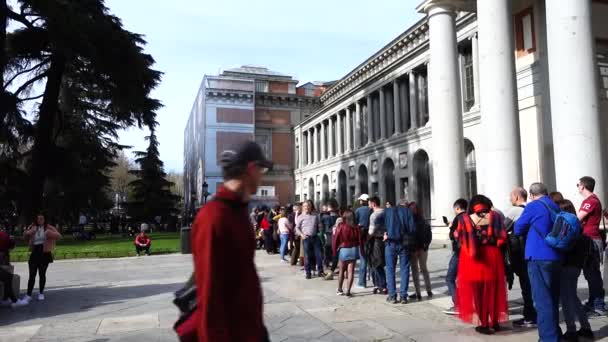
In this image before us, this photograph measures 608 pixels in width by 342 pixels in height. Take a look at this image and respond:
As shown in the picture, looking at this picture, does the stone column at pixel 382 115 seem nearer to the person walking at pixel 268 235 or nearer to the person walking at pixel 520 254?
the person walking at pixel 268 235

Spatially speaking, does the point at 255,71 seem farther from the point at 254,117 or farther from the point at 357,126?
the point at 357,126

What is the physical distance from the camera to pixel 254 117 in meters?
56.2

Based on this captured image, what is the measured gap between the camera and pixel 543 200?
18.2ft

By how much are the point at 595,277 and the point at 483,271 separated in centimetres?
207

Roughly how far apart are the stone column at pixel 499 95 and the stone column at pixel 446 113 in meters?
2.92

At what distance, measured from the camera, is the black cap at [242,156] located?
2680 millimetres

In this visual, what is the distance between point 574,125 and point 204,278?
40.2 feet

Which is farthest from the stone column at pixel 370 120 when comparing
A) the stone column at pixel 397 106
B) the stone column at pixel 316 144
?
the stone column at pixel 316 144

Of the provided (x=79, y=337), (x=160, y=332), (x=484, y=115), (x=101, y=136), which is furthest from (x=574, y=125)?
(x=101, y=136)

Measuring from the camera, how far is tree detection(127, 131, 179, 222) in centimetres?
4922

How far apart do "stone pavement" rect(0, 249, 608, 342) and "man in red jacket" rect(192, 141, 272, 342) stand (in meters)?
3.90

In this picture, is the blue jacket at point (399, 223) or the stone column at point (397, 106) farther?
the stone column at point (397, 106)

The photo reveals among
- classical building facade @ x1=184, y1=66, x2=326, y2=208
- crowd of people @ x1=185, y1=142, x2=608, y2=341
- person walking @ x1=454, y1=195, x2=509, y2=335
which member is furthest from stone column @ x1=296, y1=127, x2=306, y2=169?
person walking @ x1=454, y1=195, x2=509, y2=335

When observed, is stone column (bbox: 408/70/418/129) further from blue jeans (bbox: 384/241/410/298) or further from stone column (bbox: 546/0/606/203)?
blue jeans (bbox: 384/241/410/298)
